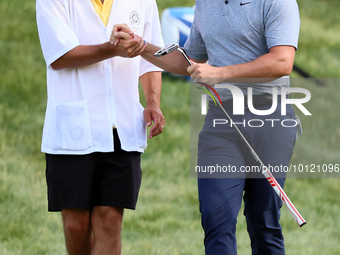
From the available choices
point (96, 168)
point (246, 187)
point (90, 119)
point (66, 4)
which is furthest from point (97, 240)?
point (66, 4)

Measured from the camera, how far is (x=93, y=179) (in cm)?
302

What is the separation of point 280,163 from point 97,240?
1096 mm

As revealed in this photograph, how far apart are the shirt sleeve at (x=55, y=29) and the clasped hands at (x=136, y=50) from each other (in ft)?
0.77

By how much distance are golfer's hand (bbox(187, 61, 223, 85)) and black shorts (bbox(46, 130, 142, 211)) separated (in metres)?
0.60

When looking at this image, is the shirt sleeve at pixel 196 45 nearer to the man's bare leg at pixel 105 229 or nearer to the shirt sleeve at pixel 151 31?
the shirt sleeve at pixel 151 31

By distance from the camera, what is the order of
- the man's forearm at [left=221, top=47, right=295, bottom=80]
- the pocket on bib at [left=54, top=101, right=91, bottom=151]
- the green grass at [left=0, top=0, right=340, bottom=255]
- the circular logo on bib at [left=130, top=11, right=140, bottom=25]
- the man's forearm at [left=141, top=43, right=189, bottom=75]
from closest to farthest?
1. the man's forearm at [left=221, top=47, right=295, bottom=80]
2. the pocket on bib at [left=54, top=101, right=91, bottom=151]
3. the circular logo on bib at [left=130, top=11, right=140, bottom=25]
4. the man's forearm at [left=141, top=43, right=189, bottom=75]
5. the green grass at [left=0, top=0, right=340, bottom=255]

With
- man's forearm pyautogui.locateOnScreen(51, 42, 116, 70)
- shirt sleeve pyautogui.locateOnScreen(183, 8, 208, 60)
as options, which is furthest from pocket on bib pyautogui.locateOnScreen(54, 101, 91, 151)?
shirt sleeve pyautogui.locateOnScreen(183, 8, 208, 60)

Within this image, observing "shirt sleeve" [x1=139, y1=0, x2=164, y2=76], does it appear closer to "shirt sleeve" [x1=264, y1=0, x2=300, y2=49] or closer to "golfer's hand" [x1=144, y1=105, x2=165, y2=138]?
"golfer's hand" [x1=144, y1=105, x2=165, y2=138]

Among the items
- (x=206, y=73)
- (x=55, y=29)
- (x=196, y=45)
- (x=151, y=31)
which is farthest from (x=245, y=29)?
(x=55, y=29)

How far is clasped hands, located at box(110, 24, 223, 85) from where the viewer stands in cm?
274

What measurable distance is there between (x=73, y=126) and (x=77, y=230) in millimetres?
585

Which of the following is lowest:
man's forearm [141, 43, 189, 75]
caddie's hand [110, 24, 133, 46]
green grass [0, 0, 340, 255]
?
green grass [0, 0, 340, 255]

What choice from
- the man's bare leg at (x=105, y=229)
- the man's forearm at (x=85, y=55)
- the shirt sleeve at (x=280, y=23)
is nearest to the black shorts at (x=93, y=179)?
the man's bare leg at (x=105, y=229)

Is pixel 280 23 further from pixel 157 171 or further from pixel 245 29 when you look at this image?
pixel 157 171
